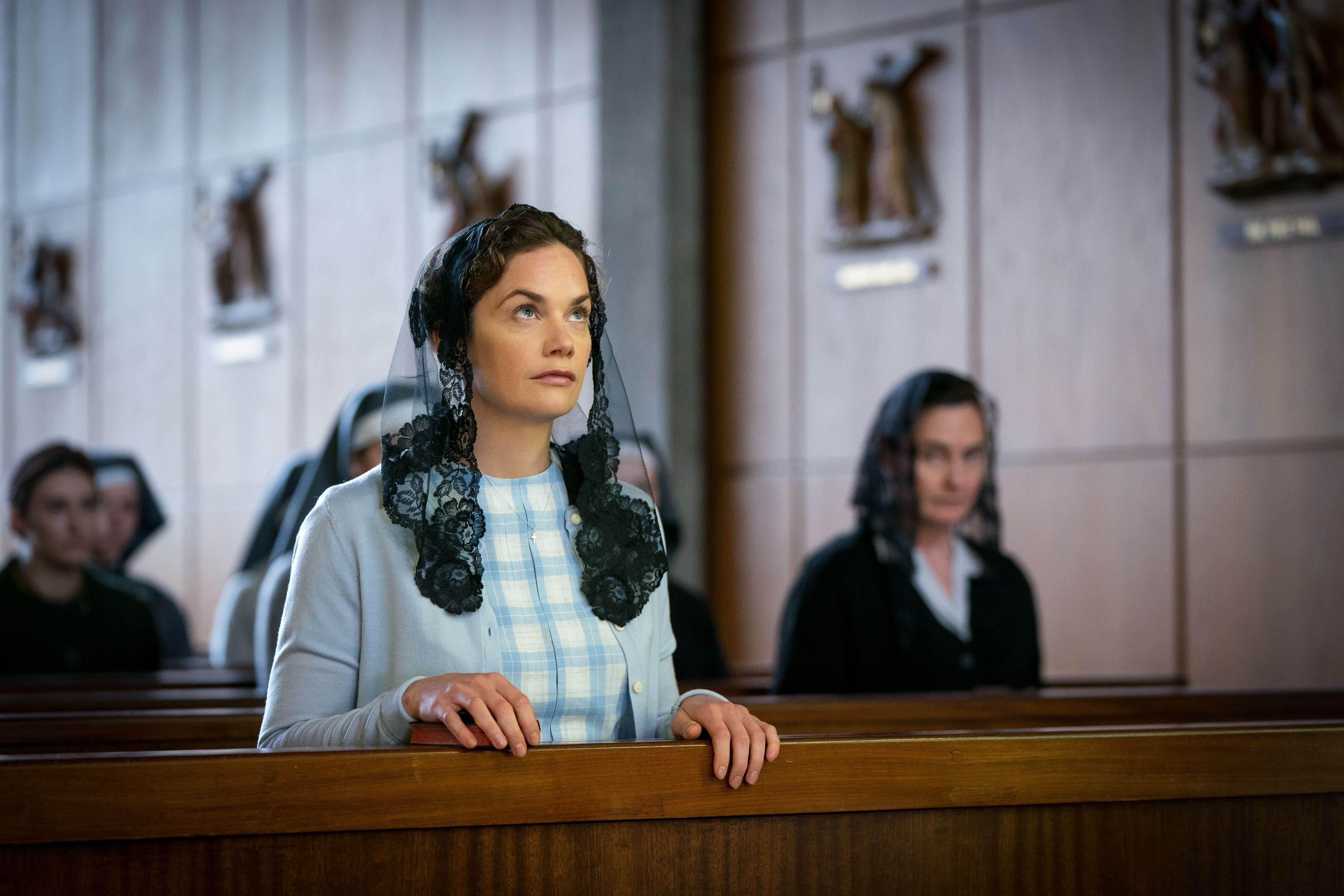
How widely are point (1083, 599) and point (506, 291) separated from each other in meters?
4.72

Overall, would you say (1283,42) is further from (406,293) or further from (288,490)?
(406,293)

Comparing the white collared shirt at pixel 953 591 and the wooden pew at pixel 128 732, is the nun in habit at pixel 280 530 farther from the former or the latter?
the white collared shirt at pixel 953 591

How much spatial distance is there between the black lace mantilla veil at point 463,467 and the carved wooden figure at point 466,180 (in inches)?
239

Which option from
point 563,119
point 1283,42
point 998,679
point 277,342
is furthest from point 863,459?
point 277,342

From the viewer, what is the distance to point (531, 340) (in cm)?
188

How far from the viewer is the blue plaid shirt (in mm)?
1896

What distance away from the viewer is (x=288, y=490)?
5895 millimetres

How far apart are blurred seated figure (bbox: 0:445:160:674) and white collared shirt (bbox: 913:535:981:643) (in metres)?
2.82

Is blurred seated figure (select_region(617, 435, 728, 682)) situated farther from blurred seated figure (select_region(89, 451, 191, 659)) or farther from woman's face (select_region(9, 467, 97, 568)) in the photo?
blurred seated figure (select_region(89, 451, 191, 659))

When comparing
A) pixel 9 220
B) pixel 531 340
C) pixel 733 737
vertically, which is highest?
pixel 9 220

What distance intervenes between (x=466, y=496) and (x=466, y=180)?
6.39 m

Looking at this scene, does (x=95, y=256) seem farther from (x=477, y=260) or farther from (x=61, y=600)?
(x=477, y=260)

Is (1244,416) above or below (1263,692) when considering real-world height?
above

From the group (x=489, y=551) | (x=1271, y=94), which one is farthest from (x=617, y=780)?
(x=1271, y=94)
